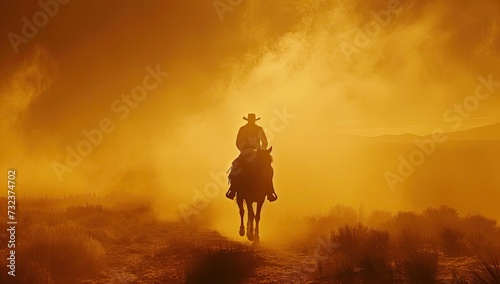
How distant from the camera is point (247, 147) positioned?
13.3 m

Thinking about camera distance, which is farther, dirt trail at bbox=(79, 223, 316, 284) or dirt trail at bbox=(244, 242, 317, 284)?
dirt trail at bbox=(79, 223, 316, 284)

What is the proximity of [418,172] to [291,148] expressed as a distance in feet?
104

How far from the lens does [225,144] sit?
2936 inches

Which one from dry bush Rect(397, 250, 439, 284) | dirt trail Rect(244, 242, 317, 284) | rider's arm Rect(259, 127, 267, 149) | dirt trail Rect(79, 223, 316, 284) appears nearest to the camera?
dry bush Rect(397, 250, 439, 284)

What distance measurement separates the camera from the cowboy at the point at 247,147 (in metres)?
12.7

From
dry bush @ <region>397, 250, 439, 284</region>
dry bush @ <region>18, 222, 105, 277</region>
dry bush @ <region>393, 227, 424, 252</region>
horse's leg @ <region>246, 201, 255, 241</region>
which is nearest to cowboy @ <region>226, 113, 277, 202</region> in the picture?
horse's leg @ <region>246, 201, 255, 241</region>

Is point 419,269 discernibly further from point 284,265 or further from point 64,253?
point 64,253

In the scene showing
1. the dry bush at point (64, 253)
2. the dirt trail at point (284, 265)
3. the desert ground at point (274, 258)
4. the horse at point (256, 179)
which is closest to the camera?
the desert ground at point (274, 258)

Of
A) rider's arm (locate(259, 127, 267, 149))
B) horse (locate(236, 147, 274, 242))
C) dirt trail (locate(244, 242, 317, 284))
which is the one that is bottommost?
dirt trail (locate(244, 242, 317, 284))

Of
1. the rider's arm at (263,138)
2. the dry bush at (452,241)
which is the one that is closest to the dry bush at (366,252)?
the dry bush at (452,241)

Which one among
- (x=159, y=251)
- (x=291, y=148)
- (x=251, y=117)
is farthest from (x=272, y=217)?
(x=291, y=148)

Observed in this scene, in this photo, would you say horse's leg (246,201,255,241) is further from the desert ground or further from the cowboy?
the cowboy

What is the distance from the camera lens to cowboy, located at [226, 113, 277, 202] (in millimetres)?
12695

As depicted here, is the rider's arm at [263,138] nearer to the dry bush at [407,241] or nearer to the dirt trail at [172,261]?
the dirt trail at [172,261]
